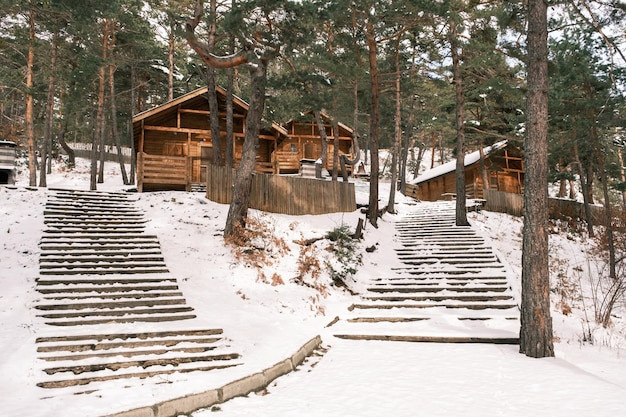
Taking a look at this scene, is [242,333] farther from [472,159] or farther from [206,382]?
[472,159]

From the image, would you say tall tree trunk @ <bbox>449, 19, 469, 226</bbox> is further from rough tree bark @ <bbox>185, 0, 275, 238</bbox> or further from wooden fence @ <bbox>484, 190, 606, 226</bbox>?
rough tree bark @ <bbox>185, 0, 275, 238</bbox>

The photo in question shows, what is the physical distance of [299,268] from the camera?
11.3 meters

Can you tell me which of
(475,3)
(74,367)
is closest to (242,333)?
(74,367)

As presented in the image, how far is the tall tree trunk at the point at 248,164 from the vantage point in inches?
476

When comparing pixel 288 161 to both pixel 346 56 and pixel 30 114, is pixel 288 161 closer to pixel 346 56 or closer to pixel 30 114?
pixel 346 56

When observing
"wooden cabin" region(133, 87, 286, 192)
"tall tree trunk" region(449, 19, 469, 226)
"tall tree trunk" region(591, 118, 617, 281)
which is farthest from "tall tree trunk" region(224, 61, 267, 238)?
"tall tree trunk" region(591, 118, 617, 281)

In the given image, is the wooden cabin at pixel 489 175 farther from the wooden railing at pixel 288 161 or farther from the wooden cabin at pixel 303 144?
the wooden railing at pixel 288 161

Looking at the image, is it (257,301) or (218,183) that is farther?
(218,183)

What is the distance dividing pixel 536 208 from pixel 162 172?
51.0 ft

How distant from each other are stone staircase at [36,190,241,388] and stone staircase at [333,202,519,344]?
3.08m

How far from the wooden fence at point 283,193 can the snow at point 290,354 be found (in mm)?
2004

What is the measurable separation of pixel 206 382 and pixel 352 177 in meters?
26.3

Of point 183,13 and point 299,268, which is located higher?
point 183,13

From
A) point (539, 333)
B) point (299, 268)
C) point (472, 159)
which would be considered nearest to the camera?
point (539, 333)
